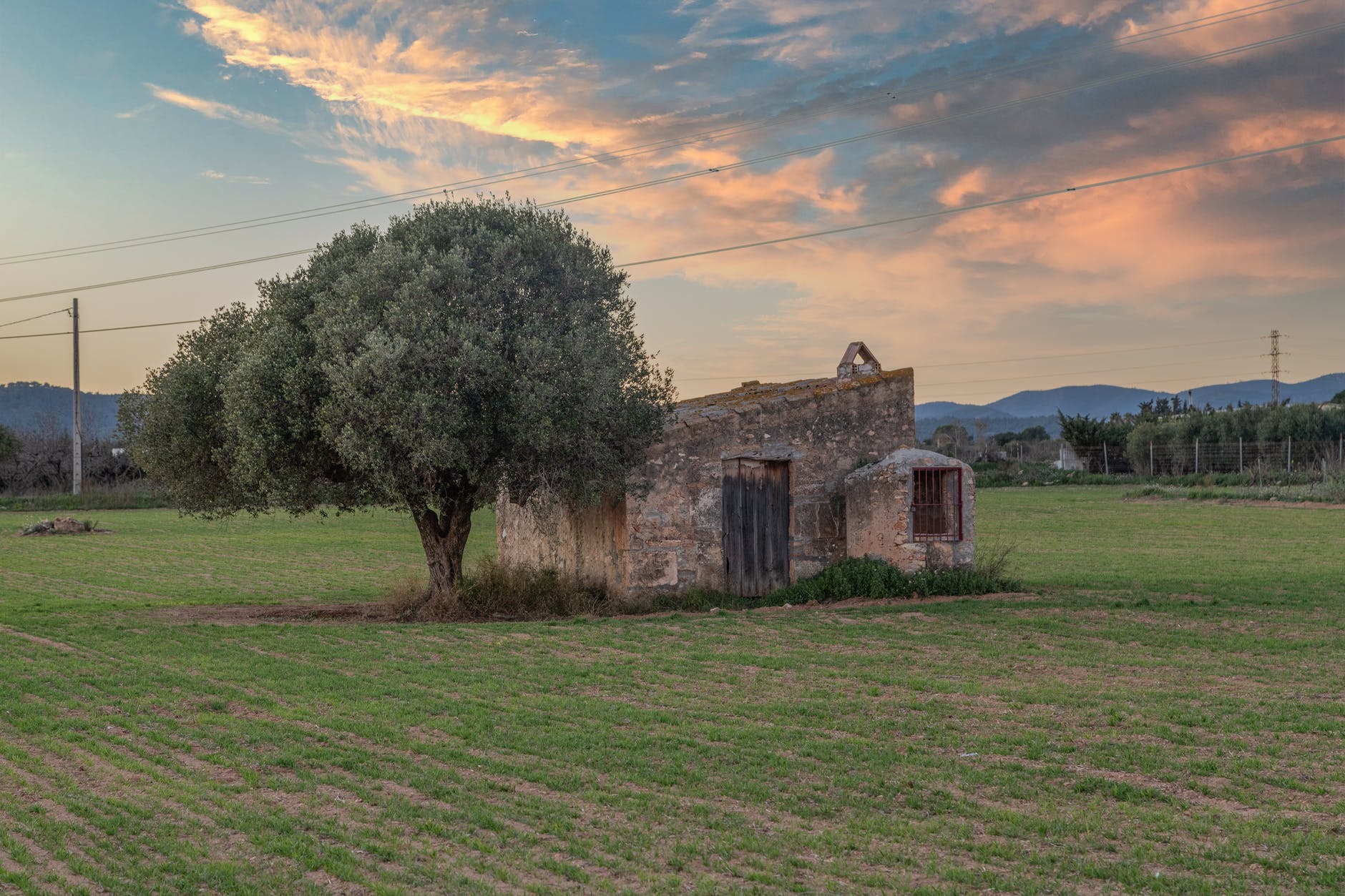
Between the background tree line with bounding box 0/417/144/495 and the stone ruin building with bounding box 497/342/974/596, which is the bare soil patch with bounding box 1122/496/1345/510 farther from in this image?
the background tree line with bounding box 0/417/144/495

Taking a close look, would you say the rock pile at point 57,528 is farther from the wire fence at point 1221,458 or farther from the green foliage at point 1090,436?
the green foliage at point 1090,436

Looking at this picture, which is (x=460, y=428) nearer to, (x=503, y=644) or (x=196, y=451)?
(x=503, y=644)

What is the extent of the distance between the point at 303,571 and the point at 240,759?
64.3ft

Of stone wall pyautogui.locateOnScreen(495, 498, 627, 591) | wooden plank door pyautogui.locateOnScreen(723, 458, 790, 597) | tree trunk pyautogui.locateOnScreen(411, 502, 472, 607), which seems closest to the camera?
tree trunk pyautogui.locateOnScreen(411, 502, 472, 607)

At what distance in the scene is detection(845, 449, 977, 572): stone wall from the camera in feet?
65.9

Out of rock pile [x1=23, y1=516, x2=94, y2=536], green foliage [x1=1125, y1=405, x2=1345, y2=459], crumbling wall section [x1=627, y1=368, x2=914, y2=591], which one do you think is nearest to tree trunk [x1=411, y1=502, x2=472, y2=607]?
crumbling wall section [x1=627, y1=368, x2=914, y2=591]

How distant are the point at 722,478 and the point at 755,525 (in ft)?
3.92

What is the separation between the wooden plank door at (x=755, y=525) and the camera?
66.8 ft

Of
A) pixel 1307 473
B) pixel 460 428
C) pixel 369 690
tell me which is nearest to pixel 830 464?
pixel 460 428

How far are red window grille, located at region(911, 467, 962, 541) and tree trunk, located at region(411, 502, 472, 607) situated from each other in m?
8.43

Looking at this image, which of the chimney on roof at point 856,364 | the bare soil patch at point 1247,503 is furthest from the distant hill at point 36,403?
the chimney on roof at point 856,364

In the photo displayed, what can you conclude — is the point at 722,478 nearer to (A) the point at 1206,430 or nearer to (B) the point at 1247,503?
(B) the point at 1247,503

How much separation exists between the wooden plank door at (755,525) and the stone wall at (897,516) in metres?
1.34

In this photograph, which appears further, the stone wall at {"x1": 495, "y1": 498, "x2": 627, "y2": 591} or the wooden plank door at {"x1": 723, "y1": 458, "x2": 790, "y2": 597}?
the wooden plank door at {"x1": 723, "y1": 458, "x2": 790, "y2": 597}
